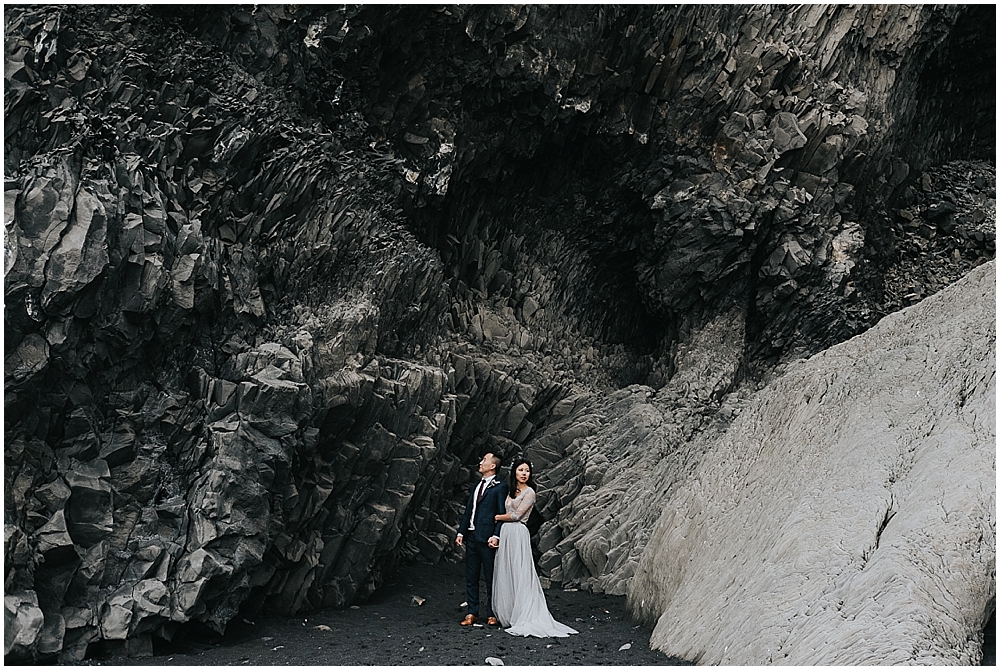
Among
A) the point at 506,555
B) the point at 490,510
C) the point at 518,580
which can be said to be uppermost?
the point at 490,510

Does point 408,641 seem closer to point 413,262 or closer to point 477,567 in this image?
point 477,567

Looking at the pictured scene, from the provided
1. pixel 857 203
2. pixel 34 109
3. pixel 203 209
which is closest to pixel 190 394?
pixel 203 209

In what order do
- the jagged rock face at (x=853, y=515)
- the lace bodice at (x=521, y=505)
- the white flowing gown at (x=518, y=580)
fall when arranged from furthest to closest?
the lace bodice at (x=521, y=505) → the white flowing gown at (x=518, y=580) → the jagged rock face at (x=853, y=515)

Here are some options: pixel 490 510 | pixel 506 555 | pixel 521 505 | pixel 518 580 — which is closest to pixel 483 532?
pixel 490 510

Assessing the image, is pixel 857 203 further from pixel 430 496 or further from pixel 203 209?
pixel 203 209

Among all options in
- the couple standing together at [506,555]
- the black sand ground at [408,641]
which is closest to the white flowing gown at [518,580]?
the couple standing together at [506,555]

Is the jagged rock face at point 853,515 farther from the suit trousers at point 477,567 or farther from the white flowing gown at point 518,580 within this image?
the suit trousers at point 477,567

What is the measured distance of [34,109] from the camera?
8.98 m

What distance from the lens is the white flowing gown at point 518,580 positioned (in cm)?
970

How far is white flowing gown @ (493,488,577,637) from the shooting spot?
382 inches

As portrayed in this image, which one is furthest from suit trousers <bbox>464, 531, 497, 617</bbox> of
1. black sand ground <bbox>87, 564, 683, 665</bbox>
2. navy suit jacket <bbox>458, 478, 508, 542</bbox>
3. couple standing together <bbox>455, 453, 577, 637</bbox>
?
black sand ground <bbox>87, 564, 683, 665</bbox>

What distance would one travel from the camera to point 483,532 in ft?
32.9

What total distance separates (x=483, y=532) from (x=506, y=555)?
15.3 inches

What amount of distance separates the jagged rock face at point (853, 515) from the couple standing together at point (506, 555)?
1.38 m
